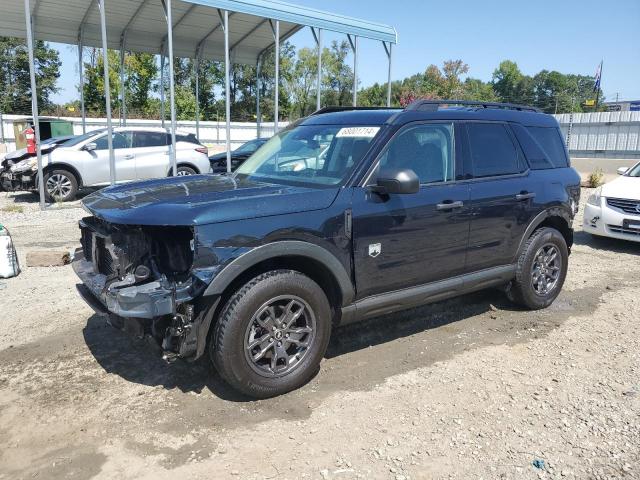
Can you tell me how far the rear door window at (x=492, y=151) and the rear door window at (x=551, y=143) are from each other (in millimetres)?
442

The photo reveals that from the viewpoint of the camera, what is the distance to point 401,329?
15.8ft

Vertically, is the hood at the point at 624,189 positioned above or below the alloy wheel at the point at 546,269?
above

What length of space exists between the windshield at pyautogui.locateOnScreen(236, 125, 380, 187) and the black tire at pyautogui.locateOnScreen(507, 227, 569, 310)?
213 cm

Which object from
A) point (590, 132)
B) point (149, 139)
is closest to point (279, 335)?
point (149, 139)

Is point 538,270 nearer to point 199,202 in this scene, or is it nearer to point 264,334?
point 264,334

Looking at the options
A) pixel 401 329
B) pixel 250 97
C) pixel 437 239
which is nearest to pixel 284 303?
pixel 437 239

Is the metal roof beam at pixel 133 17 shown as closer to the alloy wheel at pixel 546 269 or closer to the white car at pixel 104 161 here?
the white car at pixel 104 161

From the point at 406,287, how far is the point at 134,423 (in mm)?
2161

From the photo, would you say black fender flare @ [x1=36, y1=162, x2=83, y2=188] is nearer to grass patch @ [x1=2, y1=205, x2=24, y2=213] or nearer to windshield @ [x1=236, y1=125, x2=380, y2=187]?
grass patch @ [x1=2, y1=205, x2=24, y2=213]

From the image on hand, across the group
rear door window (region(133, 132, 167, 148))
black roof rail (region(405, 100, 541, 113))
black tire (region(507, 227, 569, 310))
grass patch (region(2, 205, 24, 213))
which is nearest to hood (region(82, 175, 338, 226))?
black roof rail (region(405, 100, 541, 113))

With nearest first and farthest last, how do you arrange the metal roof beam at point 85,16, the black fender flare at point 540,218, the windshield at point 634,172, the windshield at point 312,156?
the windshield at point 312,156, the black fender flare at point 540,218, the windshield at point 634,172, the metal roof beam at point 85,16

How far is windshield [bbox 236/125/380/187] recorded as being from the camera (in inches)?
155

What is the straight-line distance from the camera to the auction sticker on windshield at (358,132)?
13.2 feet

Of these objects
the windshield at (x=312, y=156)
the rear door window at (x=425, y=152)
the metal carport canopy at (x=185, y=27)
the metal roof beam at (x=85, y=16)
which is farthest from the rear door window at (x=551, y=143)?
the metal roof beam at (x=85, y=16)
